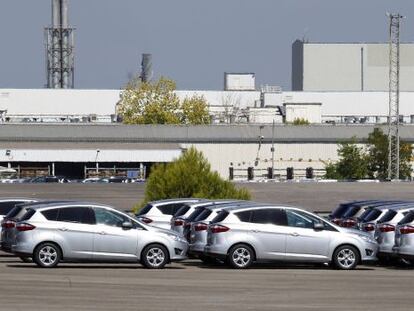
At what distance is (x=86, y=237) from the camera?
31.5 m

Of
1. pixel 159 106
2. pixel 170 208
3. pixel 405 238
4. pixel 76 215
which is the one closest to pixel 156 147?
pixel 159 106

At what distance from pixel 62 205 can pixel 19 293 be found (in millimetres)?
6976

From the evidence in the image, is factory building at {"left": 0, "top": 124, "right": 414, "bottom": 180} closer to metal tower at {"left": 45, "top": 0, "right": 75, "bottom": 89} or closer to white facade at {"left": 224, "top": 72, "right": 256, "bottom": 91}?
metal tower at {"left": 45, "top": 0, "right": 75, "bottom": 89}

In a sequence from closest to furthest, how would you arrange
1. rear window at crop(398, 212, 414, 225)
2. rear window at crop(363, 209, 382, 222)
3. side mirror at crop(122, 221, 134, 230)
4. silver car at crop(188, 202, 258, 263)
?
side mirror at crop(122, 221, 134, 230) → silver car at crop(188, 202, 258, 263) → rear window at crop(398, 212, 414, 225) → rear window at crop(363, 209, 382, 222)

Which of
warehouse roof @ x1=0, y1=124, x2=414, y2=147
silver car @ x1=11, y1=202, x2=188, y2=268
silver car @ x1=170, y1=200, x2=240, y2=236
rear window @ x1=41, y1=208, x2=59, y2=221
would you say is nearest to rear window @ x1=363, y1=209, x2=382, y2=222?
silver car @ x1=170, y1=200, x2=240, y2=236

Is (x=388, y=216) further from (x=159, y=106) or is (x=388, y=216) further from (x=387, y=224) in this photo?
(x=159, y=106)

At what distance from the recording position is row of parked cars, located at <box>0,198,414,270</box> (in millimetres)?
31484

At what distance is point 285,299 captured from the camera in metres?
24.8

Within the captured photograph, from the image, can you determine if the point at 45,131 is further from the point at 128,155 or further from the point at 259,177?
the point at 259,177

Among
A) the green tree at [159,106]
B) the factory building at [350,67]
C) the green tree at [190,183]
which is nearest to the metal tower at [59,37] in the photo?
the green tree at [159,106]

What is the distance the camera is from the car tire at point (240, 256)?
106 feet

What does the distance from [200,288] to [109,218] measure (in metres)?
5.67

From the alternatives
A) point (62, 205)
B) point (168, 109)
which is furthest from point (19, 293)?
point (168, 109)

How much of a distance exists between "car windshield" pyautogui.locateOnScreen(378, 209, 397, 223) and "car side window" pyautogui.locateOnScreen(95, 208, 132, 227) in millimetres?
7026
